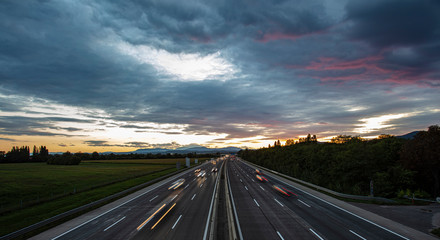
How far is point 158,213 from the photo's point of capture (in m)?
19.9

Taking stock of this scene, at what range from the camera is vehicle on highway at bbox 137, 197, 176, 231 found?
16795 millimetres

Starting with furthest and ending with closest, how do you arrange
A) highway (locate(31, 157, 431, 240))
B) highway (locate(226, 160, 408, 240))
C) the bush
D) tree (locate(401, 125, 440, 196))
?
the bush
tree (locate(401, 125, 440, 196))
highway (locate(31, 157, 431, 240))
highway (locate(226, 160, 408, 240))

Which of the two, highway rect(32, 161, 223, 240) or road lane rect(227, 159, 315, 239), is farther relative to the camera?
highway rect(32, 161, 223, 240)

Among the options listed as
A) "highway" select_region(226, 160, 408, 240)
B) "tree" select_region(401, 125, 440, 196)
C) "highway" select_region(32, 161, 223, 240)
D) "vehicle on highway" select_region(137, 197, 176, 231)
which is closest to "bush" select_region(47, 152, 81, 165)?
"highway" select_region(32, 161, 223, 240)

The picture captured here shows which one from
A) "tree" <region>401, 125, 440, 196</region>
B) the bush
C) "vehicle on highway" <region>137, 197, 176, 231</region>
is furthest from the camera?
the bush

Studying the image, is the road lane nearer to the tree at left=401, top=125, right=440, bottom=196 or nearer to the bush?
the tree at left=401, top=125, right=440, bottom=196

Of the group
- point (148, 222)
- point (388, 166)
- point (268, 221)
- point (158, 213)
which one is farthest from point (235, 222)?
point (388, 166)

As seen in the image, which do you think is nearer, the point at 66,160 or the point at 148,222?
the point at 148,222

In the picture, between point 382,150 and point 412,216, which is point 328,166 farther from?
point 412,216

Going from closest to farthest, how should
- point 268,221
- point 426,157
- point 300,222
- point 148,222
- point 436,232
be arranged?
point 436,232, point 300,222, point 268,221, point 148,222, point 426,157

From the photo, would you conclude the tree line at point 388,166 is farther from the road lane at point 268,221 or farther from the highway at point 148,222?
the highway at point 148,222

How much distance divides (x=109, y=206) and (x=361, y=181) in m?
39.6

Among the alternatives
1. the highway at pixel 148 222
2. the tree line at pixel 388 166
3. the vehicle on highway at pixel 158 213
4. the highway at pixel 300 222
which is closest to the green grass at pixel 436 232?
the highway at pixel 300 222

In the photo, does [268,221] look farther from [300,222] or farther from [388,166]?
[388,166]
